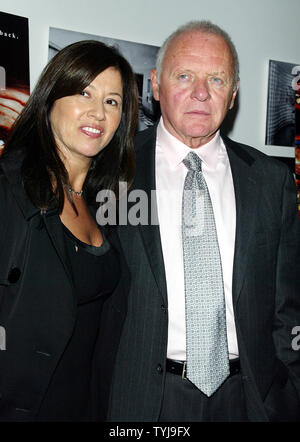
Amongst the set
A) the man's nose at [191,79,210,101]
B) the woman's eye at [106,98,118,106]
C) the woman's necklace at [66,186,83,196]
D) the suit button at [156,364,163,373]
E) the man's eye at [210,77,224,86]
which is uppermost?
the man's eye at [210,77,224,86]

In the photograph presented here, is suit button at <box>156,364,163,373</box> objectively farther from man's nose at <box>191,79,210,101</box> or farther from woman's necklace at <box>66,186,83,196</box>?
man's nose at <box>191,79,210,101</box>

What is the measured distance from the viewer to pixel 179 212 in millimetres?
1613

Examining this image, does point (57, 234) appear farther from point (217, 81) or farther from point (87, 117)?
point (217, 81)

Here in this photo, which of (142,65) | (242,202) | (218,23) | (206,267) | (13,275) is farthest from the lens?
(218,23)

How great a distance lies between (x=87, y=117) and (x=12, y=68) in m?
0.57

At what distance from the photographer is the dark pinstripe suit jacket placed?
150cm

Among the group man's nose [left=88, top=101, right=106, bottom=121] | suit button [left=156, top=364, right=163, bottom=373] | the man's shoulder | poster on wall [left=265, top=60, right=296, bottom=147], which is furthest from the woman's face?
poster on wall [left=265, top=60, right=296, bottom=147]

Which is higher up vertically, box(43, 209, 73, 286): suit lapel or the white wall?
the white wall

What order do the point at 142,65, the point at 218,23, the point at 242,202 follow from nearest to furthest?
the point at 242,202 → the point at 142,65 → the point at 218,23

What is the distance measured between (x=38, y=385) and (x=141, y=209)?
2.16ft

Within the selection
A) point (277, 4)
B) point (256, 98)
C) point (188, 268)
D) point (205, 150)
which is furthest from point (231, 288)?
point (277, 4)

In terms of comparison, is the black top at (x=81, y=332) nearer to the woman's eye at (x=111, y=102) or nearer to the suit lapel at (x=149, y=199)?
the suit lapel at (x=149, y=199)

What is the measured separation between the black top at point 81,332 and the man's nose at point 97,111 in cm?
38

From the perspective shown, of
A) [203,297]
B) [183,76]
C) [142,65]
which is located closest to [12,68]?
[142,65]
